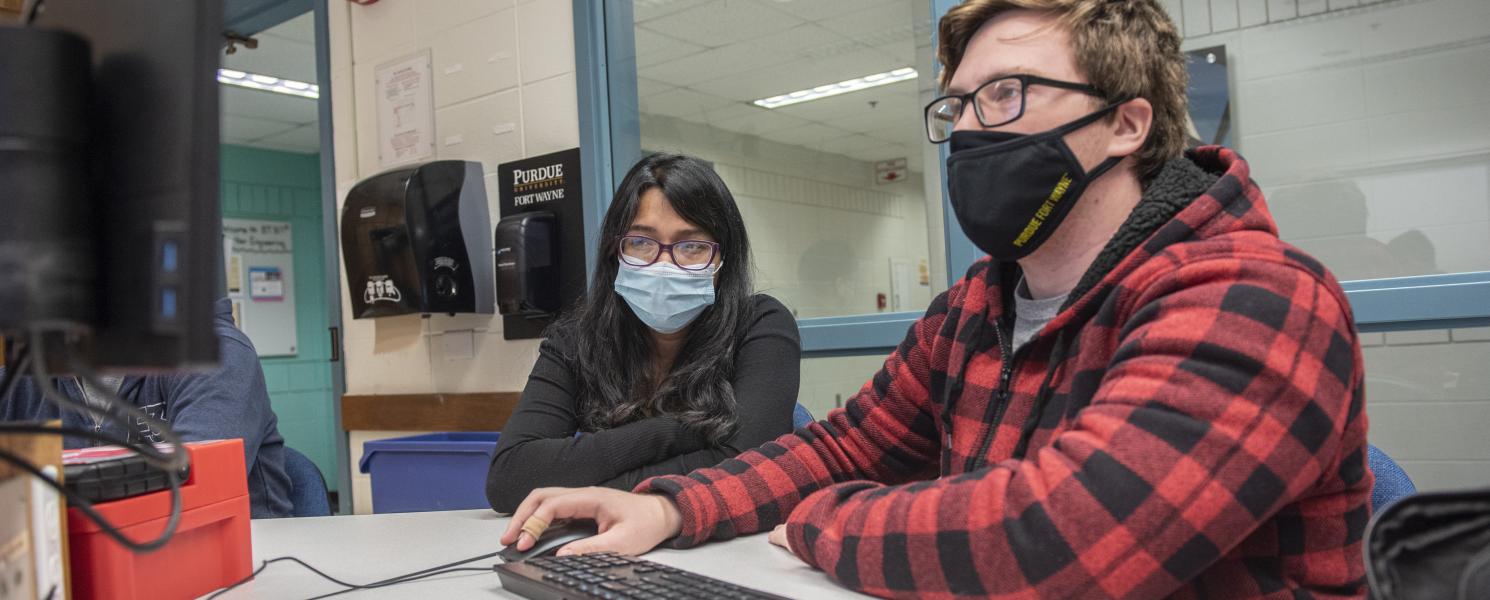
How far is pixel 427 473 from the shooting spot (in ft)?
8.12

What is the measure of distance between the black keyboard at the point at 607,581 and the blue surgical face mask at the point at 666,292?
94 cm

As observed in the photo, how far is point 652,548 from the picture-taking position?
1187 mm

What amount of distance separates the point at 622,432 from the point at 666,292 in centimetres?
36

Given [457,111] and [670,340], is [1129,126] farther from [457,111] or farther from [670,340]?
[457,111]

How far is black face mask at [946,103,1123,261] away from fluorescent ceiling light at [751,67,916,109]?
184 cm

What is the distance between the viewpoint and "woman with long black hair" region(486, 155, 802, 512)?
180 centimetres

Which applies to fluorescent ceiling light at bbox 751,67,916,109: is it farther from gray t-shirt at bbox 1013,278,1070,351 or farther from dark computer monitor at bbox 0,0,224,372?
dark computer monitor at bbox 0,0,224,372

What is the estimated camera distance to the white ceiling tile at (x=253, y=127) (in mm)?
6629

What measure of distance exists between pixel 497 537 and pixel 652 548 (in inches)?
10.9

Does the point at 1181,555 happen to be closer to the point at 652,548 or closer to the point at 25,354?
the point at 652,548

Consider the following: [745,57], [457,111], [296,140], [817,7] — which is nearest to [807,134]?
[745,57]

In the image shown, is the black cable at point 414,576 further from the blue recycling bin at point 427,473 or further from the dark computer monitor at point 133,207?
the blue recycling bin at point 427,473

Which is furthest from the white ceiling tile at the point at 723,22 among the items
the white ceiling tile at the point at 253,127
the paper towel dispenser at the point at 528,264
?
the white ceiling tile at the point at 253,127

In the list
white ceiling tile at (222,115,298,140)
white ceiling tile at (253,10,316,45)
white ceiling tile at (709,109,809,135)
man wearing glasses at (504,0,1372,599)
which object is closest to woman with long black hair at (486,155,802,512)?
man wearing glasses at (504,0,1372,599)
